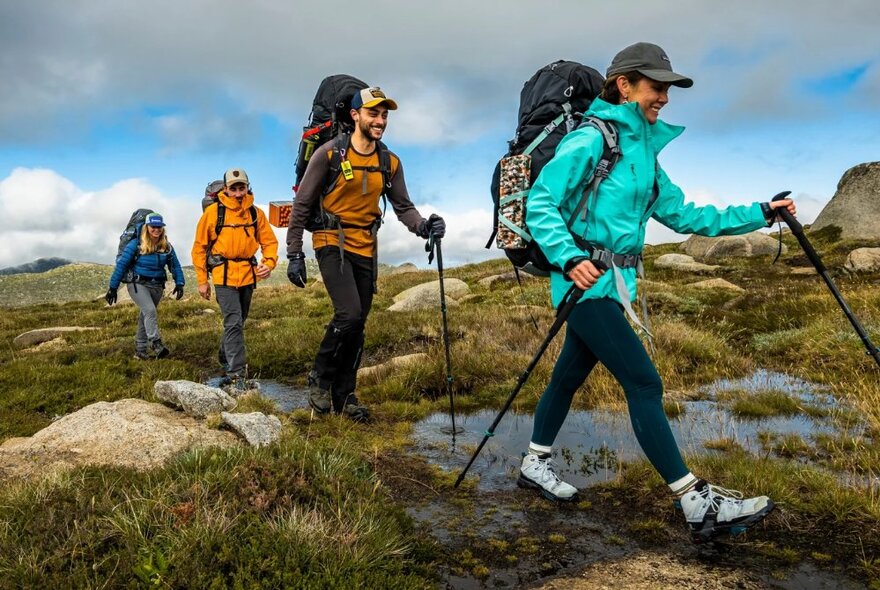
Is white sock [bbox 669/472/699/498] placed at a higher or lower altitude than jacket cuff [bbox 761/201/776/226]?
lower

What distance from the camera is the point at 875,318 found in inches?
445

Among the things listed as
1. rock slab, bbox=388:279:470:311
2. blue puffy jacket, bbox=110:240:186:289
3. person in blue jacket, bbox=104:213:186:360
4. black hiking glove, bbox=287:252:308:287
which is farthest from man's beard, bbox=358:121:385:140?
rock slab, bbox=388:279:470:311

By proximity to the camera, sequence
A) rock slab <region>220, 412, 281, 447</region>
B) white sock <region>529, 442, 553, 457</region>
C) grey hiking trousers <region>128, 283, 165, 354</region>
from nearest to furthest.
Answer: white sock <region>529, 442, 553, 457</region> → rock slab <region>220, 412, 281, 447</region> → grey hiking trousers <region>128, 283, 165, 354</region>

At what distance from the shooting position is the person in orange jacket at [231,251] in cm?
969

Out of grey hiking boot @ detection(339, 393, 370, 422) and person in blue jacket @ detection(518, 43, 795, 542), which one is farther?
grey hiking boot @ detection(339, 393, 370, 422)

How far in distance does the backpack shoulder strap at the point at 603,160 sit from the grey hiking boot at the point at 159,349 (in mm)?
11198

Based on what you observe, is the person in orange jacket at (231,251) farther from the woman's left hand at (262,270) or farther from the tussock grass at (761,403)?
the tussock grass at (761,403)

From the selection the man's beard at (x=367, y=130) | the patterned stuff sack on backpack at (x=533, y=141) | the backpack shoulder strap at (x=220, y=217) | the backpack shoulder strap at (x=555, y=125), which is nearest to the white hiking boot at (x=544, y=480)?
the patterned stuff sack on backpack at (x=533, y=141)

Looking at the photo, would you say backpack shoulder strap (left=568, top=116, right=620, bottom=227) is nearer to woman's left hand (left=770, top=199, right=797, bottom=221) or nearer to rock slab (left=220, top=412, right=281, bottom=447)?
woman's left hand (left=770, top=199, right=797, bottom=221)

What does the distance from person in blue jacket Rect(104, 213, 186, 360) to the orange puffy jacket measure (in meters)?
3.32

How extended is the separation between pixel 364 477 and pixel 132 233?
10.1 meters

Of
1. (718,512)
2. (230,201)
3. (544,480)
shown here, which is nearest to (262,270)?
(230,201)

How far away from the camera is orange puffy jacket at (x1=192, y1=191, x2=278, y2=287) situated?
9703 mm

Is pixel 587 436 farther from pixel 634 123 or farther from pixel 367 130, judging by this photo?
pixel 367 130
